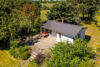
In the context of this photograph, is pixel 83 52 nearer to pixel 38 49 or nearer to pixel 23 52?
pixel 38 49

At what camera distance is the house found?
23734 mm

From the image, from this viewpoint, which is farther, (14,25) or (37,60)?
(14,25)

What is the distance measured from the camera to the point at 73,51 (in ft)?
56.1

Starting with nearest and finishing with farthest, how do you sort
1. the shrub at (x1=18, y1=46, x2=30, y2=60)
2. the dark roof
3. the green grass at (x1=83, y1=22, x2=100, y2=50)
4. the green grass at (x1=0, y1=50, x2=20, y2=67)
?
the green grass at (x1=0, y1=50, x2=20, y2=67), the shrub at (x1=18, y1=46, x2=30, y2=60), the dark roof, the green grass at (x1=83, y1=22, x2=100, y2=50)

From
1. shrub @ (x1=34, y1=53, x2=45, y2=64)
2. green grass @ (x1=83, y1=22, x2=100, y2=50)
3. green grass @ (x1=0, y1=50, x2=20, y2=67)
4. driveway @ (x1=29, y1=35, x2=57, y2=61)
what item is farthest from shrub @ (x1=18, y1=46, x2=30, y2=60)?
green grass @ (x1=83, y1=22, x2=100, y2=50)

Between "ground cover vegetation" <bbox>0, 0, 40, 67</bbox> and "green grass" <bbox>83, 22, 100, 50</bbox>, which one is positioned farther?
"green grass" <bbox>83, 22, 100, 50</bbox>

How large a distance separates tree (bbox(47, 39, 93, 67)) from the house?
4.48 m

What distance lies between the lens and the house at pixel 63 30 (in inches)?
934

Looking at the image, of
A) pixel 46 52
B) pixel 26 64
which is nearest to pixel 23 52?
pixel 26 64

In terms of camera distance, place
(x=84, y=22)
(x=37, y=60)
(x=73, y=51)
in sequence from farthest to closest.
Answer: (x=84, y=22) < (x=37, y=60) < (x=73, y=51)

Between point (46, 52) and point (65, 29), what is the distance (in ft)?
23.5

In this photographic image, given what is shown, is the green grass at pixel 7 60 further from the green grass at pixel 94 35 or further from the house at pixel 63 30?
the green grass at pixel 94 35

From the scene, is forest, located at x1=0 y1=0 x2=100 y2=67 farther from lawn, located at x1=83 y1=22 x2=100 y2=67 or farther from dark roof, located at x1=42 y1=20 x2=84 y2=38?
dark roof, located at x1=42 y1=20 x2=84 y2=38

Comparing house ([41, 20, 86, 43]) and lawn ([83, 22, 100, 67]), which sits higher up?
house ([41, 20, 86, 43])
